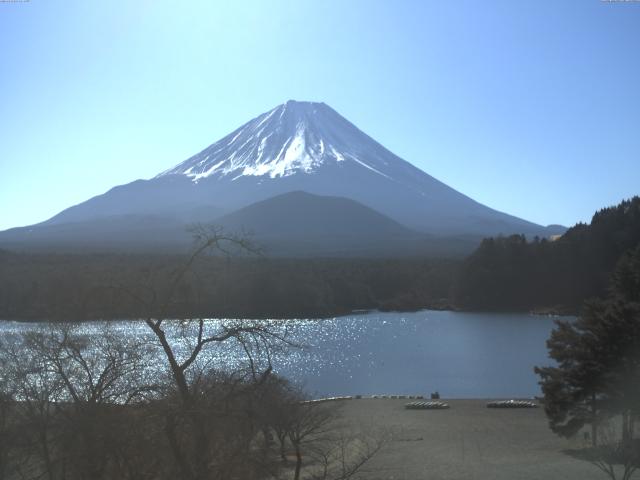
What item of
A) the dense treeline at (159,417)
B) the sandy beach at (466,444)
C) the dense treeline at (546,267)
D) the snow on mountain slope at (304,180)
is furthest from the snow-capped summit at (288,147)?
the dense treeline at (159,417)

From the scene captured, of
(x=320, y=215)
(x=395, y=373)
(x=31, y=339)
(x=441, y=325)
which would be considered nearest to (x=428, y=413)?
(x=395, y=373)

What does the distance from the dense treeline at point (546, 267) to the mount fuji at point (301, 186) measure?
2576cm

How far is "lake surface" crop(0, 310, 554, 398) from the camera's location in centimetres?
1897

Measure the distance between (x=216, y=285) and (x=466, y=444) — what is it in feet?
26.4

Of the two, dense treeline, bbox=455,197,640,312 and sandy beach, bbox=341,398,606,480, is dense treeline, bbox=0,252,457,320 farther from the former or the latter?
sandy beach, bbox=341,398,606,480

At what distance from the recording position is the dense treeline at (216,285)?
12.6ft

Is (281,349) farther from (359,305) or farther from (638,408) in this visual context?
(359,305)

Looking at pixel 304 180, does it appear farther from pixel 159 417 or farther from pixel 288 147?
pixel 159 417

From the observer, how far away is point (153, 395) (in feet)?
12.0

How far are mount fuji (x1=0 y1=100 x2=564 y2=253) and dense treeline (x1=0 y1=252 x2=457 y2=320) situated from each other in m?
23.5

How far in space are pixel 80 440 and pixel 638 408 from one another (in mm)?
7980

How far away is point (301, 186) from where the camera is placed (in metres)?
82.2

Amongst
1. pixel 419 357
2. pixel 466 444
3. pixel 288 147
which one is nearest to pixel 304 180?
pixel 288 147

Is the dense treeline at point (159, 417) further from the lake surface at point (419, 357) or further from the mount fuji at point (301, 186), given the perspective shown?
the mount fuji at point (301, 186)
